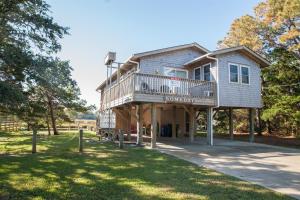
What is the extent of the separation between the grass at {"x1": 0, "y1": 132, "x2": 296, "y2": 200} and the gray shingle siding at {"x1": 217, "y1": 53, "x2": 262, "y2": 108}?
748 centimetres

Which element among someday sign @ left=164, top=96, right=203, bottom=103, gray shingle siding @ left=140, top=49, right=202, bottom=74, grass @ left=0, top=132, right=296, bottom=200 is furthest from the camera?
gray shingle siding @ left=140, top=49, right=202, bottom=74

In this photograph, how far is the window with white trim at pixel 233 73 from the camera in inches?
603

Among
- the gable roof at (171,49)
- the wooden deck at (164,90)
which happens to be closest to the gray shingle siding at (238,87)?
the wooden deck at (164,90)

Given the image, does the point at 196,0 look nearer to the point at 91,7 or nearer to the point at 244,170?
the point at 91,7

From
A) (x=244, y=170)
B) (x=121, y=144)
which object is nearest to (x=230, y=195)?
(x=244, y=170)

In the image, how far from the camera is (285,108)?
17.0 meters

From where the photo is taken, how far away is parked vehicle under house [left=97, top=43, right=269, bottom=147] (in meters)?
12.6

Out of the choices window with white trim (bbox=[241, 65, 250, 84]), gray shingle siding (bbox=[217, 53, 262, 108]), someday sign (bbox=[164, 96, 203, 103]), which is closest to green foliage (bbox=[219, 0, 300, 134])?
gray shingle siding (bbox=[217, 53, 262, 108])

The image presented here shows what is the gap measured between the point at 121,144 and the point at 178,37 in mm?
14451

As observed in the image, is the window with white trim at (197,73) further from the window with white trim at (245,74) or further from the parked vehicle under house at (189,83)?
the window with white trim at (245,74)

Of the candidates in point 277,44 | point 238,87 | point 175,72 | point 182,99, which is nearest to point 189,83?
point 182,99

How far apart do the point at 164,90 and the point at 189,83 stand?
1748 mm

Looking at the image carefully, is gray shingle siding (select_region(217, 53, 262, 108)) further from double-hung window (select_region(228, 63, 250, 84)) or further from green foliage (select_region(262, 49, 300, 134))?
green foliage (select_region(262, 49, 300, 134))

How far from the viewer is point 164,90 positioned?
12.8 metres
